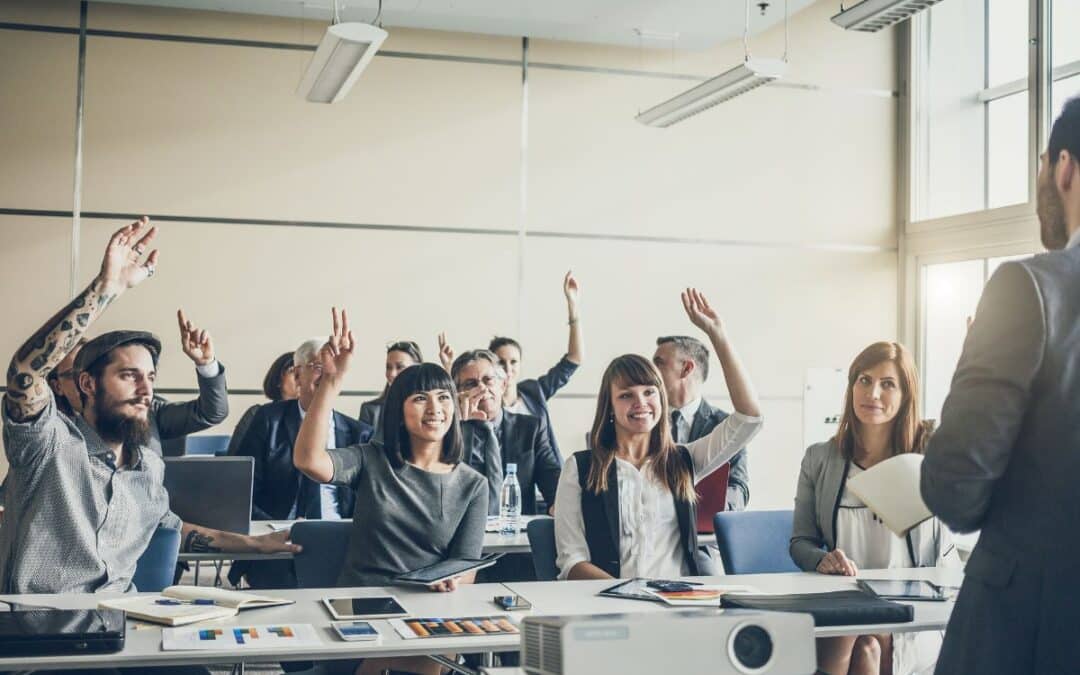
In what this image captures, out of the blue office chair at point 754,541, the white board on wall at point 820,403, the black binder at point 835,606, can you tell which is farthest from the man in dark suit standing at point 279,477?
the white board on wall at point 820,403

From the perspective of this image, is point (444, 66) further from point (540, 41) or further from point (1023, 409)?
point (1023, 409)

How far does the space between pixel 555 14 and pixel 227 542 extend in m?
4.09

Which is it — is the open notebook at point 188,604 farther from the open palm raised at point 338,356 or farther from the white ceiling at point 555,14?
the white ceiling at point 555,14

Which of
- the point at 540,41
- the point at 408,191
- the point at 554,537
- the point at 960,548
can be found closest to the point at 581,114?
the point at 540,41

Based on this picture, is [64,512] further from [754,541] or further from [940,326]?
[940,326]

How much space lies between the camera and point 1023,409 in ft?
5.33

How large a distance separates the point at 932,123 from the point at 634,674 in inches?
287

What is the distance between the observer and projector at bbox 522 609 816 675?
1289 millimetres

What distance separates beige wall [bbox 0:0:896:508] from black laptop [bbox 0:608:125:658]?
4406mm

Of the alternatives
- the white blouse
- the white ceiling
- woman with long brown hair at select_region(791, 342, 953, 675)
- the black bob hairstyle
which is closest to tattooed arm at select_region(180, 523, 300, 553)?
the black bob hairstyle

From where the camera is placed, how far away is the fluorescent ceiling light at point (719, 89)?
562 centimetres

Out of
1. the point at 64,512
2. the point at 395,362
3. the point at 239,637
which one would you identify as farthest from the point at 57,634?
the point at 395,362

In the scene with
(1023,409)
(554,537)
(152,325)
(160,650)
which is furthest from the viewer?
(152,325)

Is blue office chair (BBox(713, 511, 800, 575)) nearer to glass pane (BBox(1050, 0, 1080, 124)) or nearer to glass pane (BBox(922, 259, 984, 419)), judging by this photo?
glass pane (BBox(1050, 0, 1080, 124))
